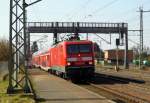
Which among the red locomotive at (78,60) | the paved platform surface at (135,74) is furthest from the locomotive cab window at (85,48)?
the paved platform surface at (135,74)

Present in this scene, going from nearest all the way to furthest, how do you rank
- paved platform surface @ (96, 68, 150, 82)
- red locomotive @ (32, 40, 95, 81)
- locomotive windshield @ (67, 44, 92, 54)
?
red locomotive @ (32, 40, 95, 81) → locomotive windshield @ (67, 44, 92, 54) → paved platform surface @ (96, 68, 150, 82)

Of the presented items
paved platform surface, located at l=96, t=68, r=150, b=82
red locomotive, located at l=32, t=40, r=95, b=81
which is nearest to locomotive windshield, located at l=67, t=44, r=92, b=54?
red locomotive, located at l=32, t=40, r=95, b=81

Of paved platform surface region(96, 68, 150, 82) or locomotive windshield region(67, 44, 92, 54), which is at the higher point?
locomotive windshield region(67, 44, 92, 54)

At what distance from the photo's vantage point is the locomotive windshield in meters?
32.8

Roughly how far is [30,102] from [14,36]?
5.25 m

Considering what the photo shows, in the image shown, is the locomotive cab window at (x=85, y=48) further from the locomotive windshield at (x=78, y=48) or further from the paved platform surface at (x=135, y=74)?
the paved platform surface at (x=135, y=74)

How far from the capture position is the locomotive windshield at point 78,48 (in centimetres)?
3281

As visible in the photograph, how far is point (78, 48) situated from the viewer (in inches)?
1294

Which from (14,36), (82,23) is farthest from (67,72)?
(82,23)

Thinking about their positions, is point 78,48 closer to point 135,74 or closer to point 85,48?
point 85,48

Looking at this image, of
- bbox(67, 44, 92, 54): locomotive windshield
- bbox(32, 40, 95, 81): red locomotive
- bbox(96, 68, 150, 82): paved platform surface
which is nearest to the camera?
bbox(32, 40, 95, 81): red locomotive

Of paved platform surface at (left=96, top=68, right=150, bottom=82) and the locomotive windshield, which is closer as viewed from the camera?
the locomotive windshield

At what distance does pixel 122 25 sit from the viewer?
253ft

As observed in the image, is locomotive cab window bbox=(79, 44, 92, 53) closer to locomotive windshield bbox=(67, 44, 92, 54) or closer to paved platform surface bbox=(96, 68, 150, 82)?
locomotive windshield bbox=(67, 44, 92, 54)
